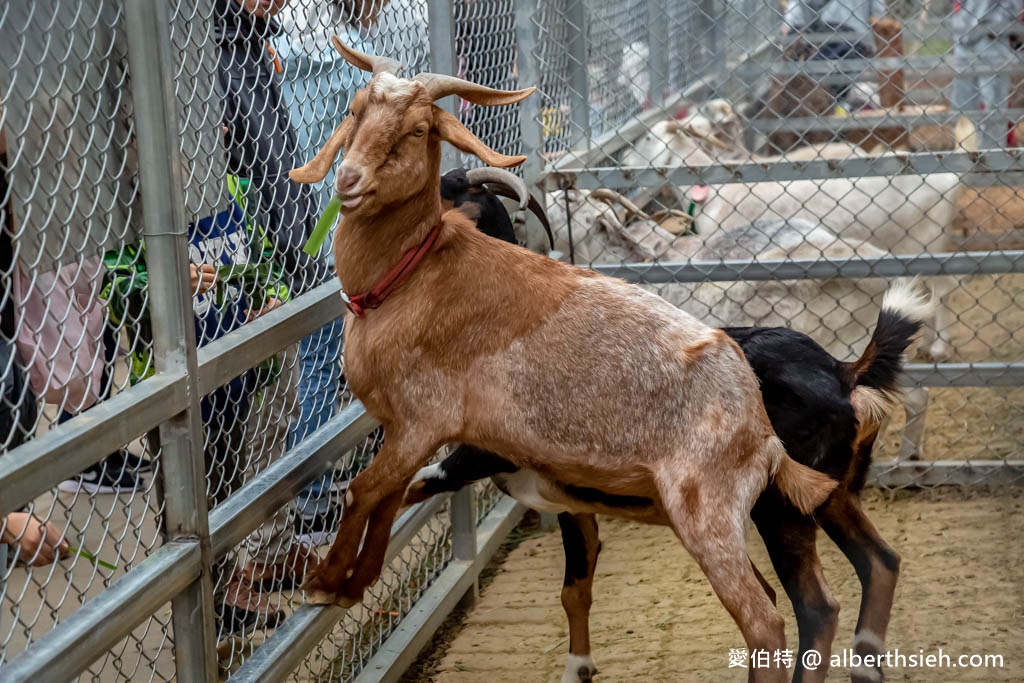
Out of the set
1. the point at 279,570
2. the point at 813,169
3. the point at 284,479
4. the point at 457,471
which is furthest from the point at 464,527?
the point at 813,169

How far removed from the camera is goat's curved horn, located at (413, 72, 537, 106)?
8.96ft

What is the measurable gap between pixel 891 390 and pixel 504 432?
131 cm

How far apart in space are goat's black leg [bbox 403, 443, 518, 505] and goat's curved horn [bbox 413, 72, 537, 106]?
946mm

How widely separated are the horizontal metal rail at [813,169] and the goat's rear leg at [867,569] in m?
1.57

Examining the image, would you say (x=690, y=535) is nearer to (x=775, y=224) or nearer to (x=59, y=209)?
(x=59, y=209)

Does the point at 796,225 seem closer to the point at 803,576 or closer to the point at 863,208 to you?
the point at 863,208

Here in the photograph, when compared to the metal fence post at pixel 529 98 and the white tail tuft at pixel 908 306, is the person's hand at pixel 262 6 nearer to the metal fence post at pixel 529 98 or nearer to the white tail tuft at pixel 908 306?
the metal fence post at pixel 529 98

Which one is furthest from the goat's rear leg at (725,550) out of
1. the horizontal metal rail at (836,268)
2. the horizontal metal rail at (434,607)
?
the horizontal metal rail at (836,268)

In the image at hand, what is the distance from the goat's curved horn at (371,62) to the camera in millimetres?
2840

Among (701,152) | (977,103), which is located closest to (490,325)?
(701,152)

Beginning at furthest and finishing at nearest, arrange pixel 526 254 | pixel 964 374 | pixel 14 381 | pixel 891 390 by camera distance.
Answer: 1. pixel 964 374
2. pixel 891 390
3. pixel 526 254
4. pixel 14 381

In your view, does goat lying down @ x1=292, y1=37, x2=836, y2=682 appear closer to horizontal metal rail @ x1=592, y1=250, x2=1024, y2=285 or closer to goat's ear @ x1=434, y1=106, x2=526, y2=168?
goat's ear @ x1=434, y1=106, x2=526, y2=168

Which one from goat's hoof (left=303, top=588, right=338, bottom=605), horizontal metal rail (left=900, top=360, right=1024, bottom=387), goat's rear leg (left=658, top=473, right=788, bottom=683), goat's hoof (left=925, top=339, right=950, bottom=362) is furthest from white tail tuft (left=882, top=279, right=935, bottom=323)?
goat's hoof (left=925, top=339, right=950, bottom=362)

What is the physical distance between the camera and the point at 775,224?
570cm
